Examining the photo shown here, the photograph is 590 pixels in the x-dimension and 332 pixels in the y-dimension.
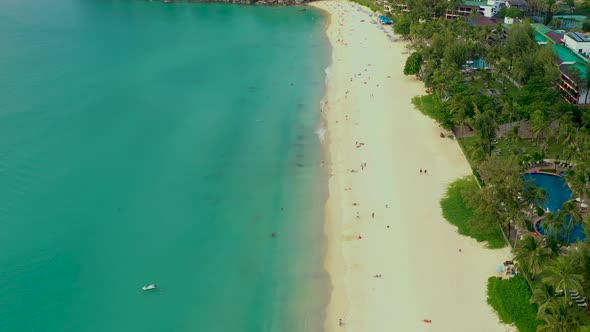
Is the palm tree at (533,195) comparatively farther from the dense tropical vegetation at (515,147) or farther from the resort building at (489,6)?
the resort building at (489,6)

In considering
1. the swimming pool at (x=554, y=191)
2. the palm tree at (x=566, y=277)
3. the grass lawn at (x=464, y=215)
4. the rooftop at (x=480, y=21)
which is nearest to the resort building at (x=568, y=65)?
the rooftop at (x=480, y=21)

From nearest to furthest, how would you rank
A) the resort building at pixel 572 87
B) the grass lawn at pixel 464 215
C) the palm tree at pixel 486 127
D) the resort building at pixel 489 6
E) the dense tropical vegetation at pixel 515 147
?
the dense tropical vegetation at pixel 515 147 < the grass lawn at pixel 464 215 < the palm tree at pixel 486 127 < the resort building at pixel 572 87 < the resort building at pixel 489 6

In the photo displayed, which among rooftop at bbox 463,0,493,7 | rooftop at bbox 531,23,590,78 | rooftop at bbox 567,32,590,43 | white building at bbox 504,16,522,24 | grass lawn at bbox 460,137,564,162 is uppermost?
rooftop at bbox 463,0,493,7

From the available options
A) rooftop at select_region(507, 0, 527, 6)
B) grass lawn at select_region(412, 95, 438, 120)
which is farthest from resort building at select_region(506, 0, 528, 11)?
grass lawn at select_region(412, 95, 438, 120)

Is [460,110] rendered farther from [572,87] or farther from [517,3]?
[517,3]

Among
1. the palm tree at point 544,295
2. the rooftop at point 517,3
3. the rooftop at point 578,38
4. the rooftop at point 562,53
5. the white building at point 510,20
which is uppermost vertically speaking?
the rooftop at point 517,3

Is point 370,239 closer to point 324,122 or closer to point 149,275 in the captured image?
point 149,275

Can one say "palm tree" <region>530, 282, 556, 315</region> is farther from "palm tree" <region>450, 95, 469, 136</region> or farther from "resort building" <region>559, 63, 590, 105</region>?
"resort building" <region>559, 63, 590, 105</region>

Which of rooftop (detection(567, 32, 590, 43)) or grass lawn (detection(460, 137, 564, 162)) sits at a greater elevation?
rooftop (detection(567, 32, 590, 43))
